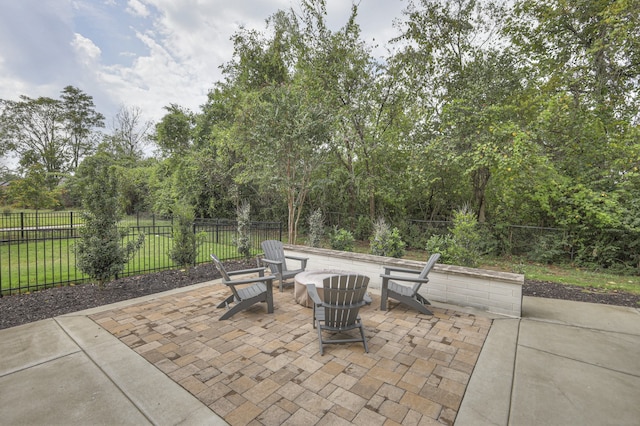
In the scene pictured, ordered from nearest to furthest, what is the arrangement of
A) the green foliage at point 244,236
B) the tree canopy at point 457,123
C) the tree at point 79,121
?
1. the tree canopy at point 457,123
2. the green foliage at point 244,236
3. the tree at point 79,121

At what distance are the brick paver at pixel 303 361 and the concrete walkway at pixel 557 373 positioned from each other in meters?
0.18

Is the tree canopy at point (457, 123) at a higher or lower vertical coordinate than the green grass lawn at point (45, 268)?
higher

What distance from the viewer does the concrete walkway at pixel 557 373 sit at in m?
2.15

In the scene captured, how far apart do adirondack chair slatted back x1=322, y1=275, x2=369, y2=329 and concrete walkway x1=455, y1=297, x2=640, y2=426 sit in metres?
1.25

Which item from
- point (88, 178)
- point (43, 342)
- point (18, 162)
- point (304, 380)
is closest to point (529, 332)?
point (304, 380)

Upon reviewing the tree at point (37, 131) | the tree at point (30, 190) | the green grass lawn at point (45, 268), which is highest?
the tree at point (37, 131)

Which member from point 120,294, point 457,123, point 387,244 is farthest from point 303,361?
point 457,123

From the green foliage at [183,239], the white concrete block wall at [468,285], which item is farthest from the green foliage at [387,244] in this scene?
the green foliage at [183,239]

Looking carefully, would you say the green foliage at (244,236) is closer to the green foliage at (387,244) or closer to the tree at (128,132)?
the green foliage at (387,244)

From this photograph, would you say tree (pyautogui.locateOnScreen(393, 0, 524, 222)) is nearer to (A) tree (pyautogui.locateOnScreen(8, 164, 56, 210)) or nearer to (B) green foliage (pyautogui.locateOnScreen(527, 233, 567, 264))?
(B) green foliage (pyautogui.locateOnScreen(527, 233, 567, 264))

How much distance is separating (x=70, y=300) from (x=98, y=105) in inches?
1372

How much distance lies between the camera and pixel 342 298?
10.1ft

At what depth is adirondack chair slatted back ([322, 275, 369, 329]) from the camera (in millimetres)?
3033

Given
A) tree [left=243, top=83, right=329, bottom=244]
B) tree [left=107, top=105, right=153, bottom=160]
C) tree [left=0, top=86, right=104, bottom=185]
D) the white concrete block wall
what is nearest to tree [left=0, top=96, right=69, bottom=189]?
tree [left=0, top=86, right=104, bottom=185]
